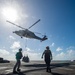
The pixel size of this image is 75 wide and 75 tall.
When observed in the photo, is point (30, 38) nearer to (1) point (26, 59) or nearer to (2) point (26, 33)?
(2) point (26, 33)

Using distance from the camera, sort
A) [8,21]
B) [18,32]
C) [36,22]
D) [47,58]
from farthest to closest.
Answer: [36,22] < [8,21] < [18,32] < [47,58]

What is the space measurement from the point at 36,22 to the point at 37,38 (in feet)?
58.3

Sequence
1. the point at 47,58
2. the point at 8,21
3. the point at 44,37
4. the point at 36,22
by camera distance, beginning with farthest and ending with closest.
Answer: the point at 36,22 < the point at 8,21 < the point at 44,37 < the point at 47,58

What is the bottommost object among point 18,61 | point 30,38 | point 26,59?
point 18,61

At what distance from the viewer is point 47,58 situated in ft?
39.0

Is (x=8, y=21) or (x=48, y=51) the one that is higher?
(x=8, y=21)

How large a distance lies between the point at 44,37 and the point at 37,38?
6.26 metres

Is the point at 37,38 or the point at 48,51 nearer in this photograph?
the point at 48,51

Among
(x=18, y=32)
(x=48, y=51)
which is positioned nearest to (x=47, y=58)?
(x=48, y=51)

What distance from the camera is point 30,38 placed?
187 feet

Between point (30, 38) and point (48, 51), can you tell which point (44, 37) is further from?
point (48, 51)

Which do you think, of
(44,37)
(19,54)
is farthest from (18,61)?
(44,37)

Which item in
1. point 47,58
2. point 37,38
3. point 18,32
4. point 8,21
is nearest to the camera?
point 47,58

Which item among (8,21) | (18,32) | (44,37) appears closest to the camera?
(18,32)
